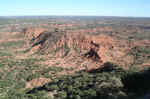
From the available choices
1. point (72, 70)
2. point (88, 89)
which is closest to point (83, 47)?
point (72, 70)

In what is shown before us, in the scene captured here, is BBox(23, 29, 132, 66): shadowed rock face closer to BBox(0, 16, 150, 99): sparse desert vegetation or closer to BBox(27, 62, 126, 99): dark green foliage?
BBox(0, 16, 150, 99): sparse desert vegetation

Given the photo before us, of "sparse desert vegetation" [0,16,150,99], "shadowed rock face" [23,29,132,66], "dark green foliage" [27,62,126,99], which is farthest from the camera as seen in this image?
"shadowed rock face" [23,29,132,66]

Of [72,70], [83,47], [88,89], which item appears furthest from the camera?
[83,47]

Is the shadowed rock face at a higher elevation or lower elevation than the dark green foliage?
higher

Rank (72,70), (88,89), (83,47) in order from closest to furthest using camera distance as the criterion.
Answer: (88,89), (72,70), (83,47)

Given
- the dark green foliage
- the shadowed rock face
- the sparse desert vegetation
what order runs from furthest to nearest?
1. the shadowed rock face
2. the sparse desert vegetation
3. the dark green foliage

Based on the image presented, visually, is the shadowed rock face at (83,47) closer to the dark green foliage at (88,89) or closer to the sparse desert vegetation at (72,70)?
the sparse desert vegetation at (72,70)

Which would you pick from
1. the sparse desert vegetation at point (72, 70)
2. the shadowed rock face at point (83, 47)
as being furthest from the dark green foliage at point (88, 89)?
the shadowed rock face at point (83, 47)

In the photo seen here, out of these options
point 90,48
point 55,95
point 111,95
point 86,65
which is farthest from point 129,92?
point 90,48

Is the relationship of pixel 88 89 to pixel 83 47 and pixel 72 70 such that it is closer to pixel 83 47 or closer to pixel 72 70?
pixel 72 70

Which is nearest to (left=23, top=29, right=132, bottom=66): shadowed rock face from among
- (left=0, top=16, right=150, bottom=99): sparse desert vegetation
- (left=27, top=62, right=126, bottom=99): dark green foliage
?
(left=0, top=16, right=150, bottom=99): sparse desert vegetation

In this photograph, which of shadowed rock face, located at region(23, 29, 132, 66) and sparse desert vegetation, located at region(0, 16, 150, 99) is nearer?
sparse desert vegetation, located at region(0, 16, 150, 99)
